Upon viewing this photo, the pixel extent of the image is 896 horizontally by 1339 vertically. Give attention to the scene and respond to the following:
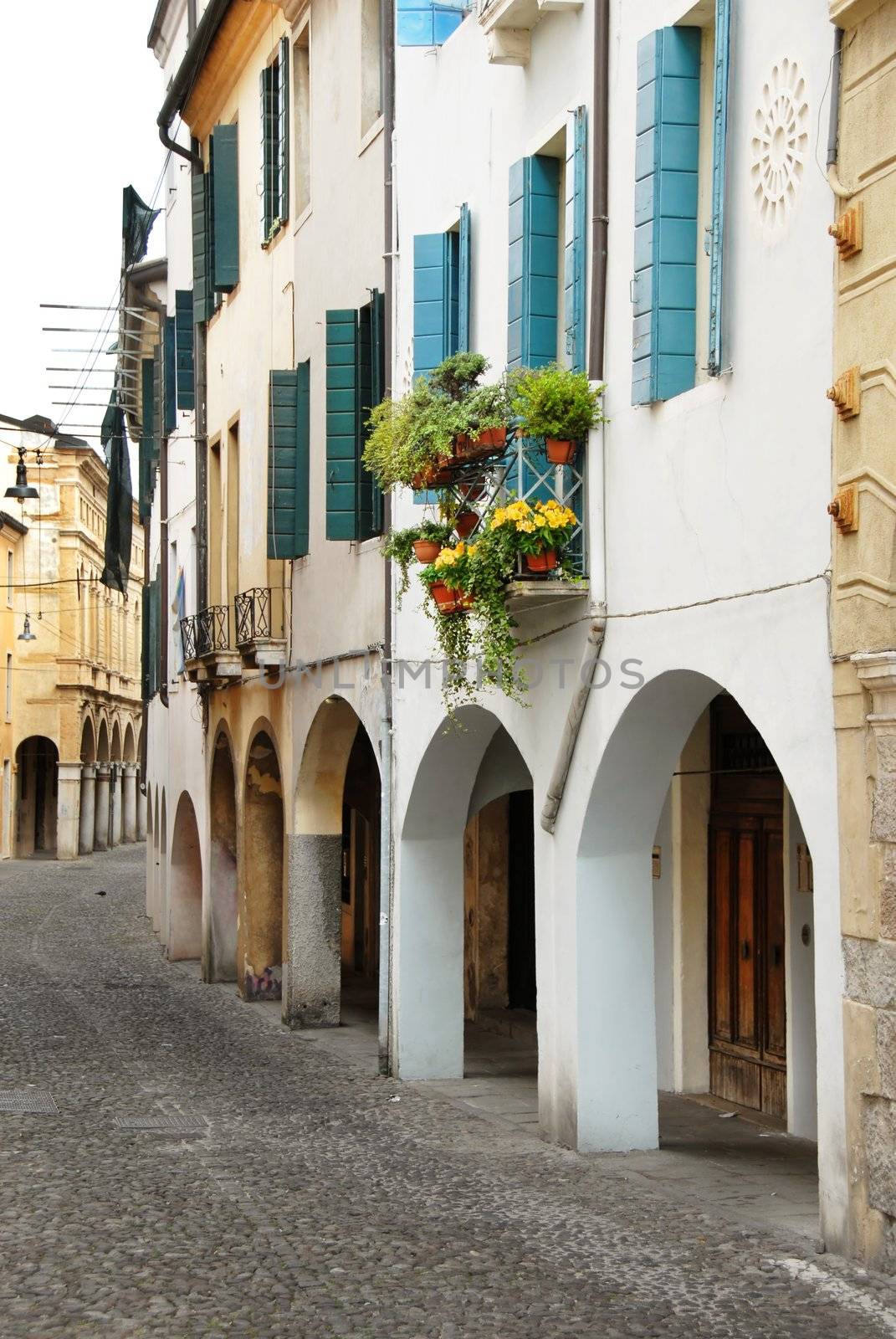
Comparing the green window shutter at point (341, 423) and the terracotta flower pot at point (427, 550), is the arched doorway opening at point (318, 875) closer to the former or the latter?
the green window shutter at point (341, 423)

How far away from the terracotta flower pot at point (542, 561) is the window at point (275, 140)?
31.1ft

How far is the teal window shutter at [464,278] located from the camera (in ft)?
38.7

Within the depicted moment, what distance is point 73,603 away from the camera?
56281mm

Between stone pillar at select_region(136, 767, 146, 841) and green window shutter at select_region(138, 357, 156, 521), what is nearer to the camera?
green window shutter at select_region(138, 357, 156, 521)

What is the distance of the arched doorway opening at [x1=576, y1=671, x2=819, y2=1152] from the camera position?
991cm

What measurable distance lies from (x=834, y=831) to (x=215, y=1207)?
3698 mm

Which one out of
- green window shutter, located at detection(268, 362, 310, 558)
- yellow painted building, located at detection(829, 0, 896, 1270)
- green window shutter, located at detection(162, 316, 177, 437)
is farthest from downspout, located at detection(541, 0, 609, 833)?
green window shutter, located at detection(162, 316, 177, 437)

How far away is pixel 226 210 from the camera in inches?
808

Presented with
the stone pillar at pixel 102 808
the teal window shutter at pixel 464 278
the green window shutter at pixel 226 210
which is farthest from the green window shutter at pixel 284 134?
the stone pillar at pixel 102 808

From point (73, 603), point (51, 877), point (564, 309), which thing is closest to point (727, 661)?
point (564, 309)

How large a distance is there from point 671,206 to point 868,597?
102 inches

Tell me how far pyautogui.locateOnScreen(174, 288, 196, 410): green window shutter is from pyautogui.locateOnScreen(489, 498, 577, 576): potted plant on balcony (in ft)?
45.2

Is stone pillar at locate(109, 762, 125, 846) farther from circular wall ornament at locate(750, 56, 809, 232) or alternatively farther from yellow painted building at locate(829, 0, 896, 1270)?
yellow painted building at locate(829, 0, 896, 1270)

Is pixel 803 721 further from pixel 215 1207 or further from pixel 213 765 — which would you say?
pixel 213 765
